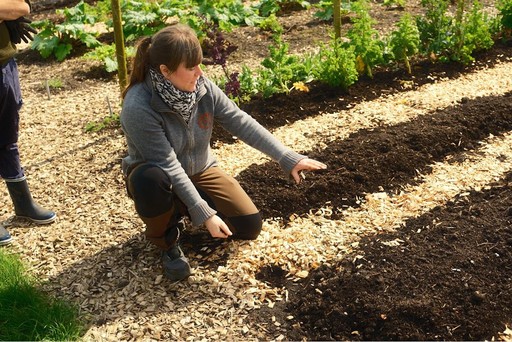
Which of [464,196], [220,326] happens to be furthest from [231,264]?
[464,196]

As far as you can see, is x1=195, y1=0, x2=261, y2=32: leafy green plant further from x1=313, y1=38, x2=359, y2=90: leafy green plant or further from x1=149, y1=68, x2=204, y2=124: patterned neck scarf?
x1=149, y1=68, x2=204, y2=124: patterned neck scarf

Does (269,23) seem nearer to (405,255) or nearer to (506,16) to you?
(506,16)

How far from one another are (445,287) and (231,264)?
1.18m

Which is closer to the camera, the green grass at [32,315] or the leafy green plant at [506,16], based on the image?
the green grass at [32,315]

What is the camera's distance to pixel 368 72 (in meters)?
5.79

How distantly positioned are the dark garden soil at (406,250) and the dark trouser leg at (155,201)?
1.95 feet

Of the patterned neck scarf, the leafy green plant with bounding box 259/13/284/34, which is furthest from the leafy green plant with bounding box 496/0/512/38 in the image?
A: the patterned neck scarf

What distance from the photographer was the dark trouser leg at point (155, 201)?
3240 millimetres

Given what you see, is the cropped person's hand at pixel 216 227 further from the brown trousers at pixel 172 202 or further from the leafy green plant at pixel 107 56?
the leafy green plant at pixel 107 56

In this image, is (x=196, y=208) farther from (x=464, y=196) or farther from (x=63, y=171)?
(x=63, y=171)

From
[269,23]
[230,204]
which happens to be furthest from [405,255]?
[269,23]

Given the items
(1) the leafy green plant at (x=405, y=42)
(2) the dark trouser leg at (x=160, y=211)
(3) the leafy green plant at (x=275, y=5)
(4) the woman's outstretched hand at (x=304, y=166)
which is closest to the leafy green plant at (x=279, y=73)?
(1) the leafy green plant at (x=405, y=42)

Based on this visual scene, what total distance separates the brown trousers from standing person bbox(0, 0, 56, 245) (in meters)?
1.05

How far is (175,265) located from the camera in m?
3.41
